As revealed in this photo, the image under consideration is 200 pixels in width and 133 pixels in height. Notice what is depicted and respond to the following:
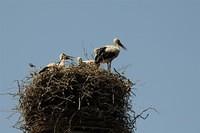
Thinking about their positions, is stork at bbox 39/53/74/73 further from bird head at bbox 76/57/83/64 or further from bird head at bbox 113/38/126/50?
bird head at bbox 113/38/126/50

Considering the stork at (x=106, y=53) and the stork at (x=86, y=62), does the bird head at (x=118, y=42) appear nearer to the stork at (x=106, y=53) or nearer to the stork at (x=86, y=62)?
the stork at (x=106, y=53)

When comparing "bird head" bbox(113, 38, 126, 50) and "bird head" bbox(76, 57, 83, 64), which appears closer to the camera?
"bird head" bbox(76, 57, 83, 64)

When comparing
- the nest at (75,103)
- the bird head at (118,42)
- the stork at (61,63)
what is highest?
the bird head at (118,42)

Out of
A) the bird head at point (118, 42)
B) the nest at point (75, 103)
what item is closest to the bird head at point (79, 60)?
the nest at point (75, 103)

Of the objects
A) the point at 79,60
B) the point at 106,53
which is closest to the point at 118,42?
the point at 106,53

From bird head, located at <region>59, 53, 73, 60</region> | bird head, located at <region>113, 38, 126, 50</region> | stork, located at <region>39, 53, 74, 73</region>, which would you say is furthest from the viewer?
bird head, located at <region>113, 38, 126, 50</region>

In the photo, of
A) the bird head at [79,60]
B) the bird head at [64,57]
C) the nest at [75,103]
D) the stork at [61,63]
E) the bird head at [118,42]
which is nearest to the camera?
the nest at [75,103]

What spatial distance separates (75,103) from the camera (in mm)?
10102

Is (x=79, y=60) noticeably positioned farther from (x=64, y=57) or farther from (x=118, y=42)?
(x=118, y=42)

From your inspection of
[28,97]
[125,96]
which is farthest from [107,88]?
[28,97]

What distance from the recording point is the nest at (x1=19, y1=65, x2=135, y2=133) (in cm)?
994

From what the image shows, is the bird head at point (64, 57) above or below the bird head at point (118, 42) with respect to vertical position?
below

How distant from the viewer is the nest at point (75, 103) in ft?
32.6

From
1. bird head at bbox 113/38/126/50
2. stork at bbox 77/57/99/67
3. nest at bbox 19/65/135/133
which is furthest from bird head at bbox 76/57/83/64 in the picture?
bird head at bbox 113/38/126/50
